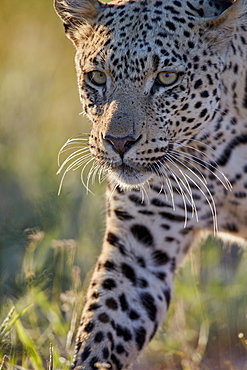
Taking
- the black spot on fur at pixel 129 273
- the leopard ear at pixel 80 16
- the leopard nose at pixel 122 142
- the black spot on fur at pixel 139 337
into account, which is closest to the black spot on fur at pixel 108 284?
the black spot on fur at pixel 129 273

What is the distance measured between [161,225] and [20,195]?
8.36 ft

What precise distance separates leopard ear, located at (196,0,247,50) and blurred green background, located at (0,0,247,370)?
1577mm

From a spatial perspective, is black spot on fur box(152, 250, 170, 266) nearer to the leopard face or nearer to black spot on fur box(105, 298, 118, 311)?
black spot on fur box(105, 298, 118, 311)

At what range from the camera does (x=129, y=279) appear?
18.2ft

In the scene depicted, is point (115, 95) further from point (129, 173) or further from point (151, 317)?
point (151, 317)

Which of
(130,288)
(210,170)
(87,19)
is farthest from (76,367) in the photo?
(87,19)

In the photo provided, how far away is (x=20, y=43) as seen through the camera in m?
11.3

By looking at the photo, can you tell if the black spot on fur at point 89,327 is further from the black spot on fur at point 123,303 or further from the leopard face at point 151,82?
the leopard face at point 151,82

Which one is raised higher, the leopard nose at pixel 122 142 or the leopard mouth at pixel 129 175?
the leopard nose at pixel 122 142

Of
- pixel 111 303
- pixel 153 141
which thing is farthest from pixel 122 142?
pixel 111 303

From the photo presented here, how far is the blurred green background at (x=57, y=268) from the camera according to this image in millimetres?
5578

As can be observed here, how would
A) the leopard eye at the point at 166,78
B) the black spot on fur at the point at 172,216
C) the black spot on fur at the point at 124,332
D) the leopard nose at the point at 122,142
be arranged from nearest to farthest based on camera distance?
1. the leopard nose at the point at 122,142
2. the leopard eye at the point at 166,78
3. the black spot on fur at the point at 124,332
4. the black spot on fur at the point at 172,216

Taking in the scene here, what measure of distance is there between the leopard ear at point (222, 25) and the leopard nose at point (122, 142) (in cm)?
78

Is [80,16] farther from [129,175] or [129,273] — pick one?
[129,273]
